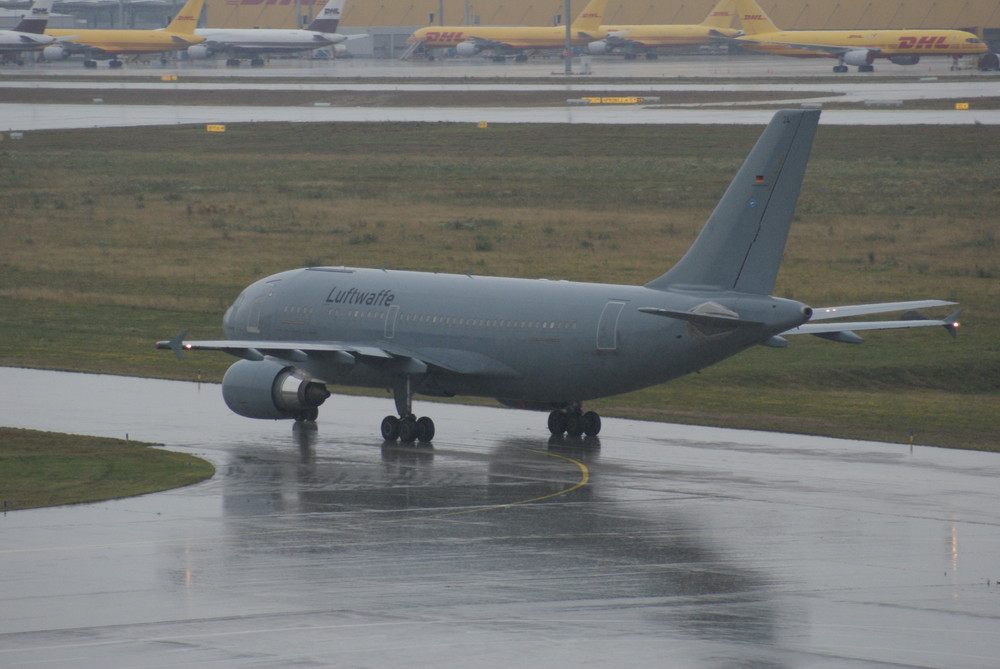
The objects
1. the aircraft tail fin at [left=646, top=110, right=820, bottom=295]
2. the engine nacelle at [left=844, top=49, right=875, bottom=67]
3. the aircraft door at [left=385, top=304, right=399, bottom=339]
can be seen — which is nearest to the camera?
the aircraft tail fin at [left=646, top=110, right=820, bottom=295]

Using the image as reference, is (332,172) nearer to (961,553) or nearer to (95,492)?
(95,492)

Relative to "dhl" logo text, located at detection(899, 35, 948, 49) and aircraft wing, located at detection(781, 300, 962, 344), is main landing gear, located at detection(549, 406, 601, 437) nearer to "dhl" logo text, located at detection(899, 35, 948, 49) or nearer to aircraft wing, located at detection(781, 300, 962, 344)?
aircraft wing, located at detection(781, 300, 962, 344)

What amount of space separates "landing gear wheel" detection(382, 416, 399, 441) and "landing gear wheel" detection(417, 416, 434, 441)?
576mm

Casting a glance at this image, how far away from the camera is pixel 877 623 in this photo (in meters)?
23.3

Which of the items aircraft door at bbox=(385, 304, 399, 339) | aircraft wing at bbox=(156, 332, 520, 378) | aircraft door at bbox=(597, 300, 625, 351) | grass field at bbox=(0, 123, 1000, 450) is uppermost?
aircraft door at bbox=(597, 300, 625, 351)

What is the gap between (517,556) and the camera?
27797 millimetres

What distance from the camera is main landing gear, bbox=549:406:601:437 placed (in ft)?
136

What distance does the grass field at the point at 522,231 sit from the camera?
51438 millimetres

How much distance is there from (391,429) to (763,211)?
36.8 ft

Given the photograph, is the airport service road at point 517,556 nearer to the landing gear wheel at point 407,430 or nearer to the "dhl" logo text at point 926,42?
the landing gear wheel at point 407,430

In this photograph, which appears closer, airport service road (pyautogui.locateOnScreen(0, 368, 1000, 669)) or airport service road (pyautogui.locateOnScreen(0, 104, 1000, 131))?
airport service road (pyautogui.locateOnScreen(0, 368, 1000, 669))

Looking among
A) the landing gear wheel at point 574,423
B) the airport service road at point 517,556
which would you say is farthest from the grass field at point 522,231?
the airport service road at point 517,556

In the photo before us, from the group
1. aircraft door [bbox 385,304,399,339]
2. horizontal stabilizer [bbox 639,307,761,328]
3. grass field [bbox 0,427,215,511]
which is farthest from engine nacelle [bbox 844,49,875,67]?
Answer: grass field [bbox 0,427,215,511]

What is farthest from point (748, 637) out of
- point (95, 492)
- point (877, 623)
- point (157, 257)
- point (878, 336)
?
point (157, 257)
